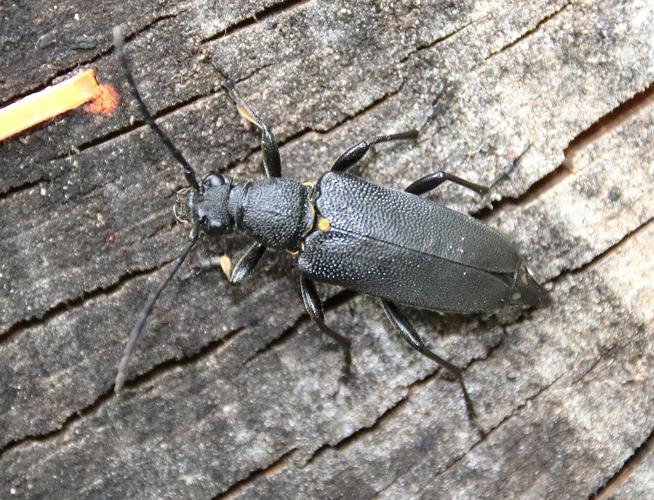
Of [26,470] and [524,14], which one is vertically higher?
[524,14]

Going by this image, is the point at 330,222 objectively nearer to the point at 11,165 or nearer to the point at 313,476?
the point at 313,476

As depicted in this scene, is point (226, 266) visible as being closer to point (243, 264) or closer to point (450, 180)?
point (243, 264)

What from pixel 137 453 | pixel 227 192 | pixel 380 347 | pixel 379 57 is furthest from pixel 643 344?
pixel 137 453

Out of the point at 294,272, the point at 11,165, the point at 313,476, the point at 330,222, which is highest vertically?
the point at 11,165

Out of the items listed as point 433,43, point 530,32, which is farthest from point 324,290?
point 530,32

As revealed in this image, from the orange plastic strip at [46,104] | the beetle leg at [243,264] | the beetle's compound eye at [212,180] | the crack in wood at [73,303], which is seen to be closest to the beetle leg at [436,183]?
the beetle leg at [243,264]

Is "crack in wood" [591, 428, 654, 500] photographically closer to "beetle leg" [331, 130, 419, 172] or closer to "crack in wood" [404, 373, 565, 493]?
"crack in wood" [404, 373, 565, 493]
